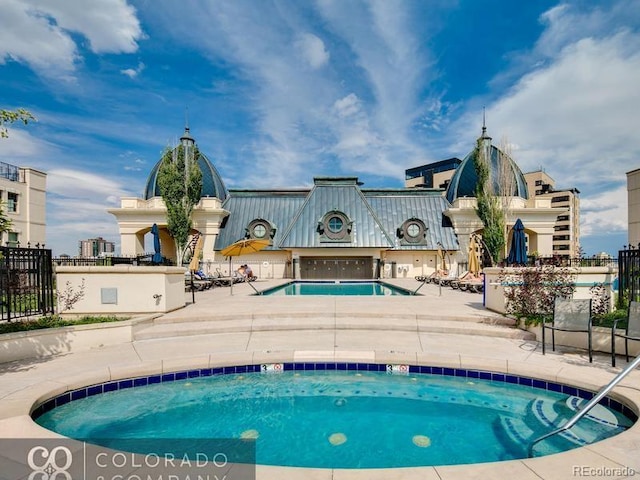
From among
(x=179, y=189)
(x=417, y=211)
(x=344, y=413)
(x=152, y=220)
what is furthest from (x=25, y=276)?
(x=417, y=211)

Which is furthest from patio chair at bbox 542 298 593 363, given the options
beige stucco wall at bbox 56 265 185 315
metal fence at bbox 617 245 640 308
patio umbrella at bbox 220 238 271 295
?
patio umbrella at bbox 220 238 271 295

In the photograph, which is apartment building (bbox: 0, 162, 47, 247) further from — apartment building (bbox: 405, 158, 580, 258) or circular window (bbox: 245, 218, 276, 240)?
apartment building (bbox: 405, 158, 580, 258)

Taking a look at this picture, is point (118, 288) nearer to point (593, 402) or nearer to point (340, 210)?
point (593, 402)

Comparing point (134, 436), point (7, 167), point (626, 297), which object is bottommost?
point (134, 436)

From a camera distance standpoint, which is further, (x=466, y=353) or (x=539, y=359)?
(x=466, y=353)

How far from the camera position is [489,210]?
2844cm

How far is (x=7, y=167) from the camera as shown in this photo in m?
38.8

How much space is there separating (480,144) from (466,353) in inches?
1074

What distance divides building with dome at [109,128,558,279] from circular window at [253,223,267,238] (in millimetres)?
95

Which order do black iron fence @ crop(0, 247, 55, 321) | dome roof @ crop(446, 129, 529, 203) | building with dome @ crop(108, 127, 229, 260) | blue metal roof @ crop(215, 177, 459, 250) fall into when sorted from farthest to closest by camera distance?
building with dome @ crop(108, 127, 229, 260) → dome roof @ crop(446, 129, 529, 203) → blue metal roof @ crop(215, 177, 459, 250) → black iron fence @ crop(0, 247, 55, 321)

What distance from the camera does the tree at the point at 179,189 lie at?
28.7 meters

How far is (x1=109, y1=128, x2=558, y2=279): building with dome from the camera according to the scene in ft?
97.5

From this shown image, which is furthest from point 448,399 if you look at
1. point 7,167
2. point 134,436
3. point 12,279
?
point 7,167

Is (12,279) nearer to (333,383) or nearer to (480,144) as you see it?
(333,383)
